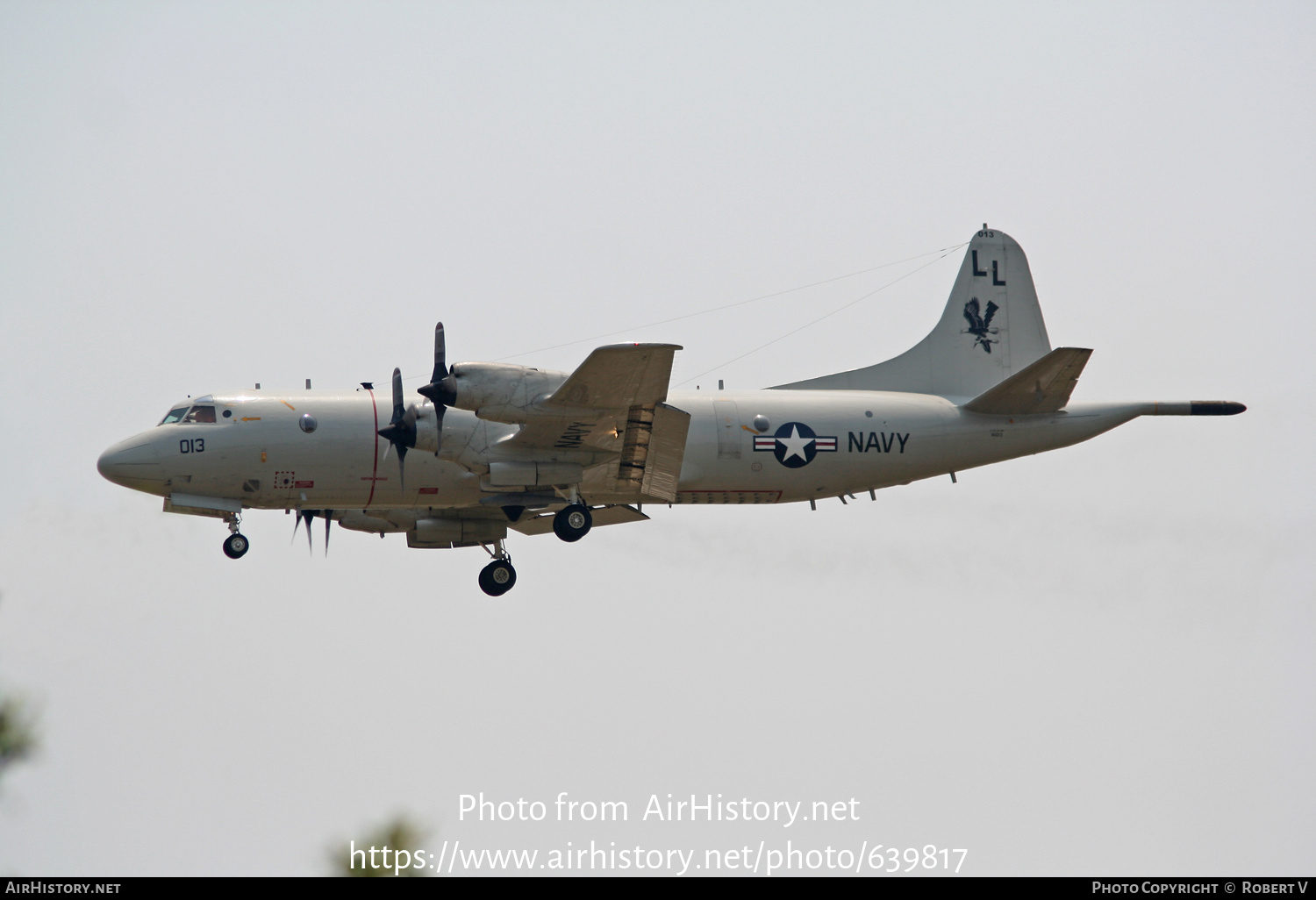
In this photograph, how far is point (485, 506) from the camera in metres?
30.3

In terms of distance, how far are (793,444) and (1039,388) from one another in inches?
192

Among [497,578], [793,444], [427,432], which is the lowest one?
[497,578]

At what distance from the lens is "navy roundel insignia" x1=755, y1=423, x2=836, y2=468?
1113 inches

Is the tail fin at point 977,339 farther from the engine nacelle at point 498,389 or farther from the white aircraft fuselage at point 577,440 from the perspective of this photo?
the engine nacelle at point 498,389

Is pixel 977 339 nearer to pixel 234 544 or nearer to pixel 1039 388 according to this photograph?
pixel 1039 388

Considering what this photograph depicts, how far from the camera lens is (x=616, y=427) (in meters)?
25.6

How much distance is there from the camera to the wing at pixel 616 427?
23.7m

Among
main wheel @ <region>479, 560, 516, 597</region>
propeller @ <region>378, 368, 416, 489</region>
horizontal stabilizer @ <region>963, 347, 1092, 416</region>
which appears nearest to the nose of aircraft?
propeller @ <region>378, 368, 416, 489</region>

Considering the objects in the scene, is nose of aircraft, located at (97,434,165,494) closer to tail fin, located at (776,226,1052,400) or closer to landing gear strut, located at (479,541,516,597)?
landing gear strut, located at (479,541,516,597)

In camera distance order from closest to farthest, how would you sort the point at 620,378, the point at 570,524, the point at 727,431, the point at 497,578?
1. the point at 620,378
2. the point at 570,524
3. the point at 727,431
4. the point at 497,578

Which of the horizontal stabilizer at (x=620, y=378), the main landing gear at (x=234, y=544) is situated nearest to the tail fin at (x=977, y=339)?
the horizontal stabilizer at (x=620, y=378)

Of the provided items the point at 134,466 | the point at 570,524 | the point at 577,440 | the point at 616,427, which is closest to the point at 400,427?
the point at 577,440

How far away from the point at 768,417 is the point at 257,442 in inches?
366
